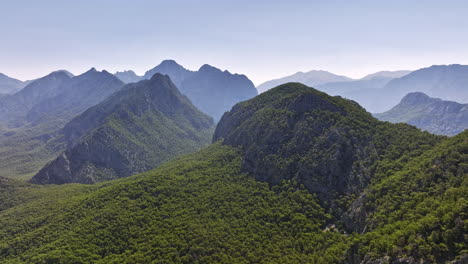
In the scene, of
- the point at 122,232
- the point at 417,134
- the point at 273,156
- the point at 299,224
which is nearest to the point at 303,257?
the point at 299,224

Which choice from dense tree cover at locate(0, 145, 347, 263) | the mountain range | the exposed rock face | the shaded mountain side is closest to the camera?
the mountain range

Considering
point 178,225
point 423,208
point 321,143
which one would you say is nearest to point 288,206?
point 321,143

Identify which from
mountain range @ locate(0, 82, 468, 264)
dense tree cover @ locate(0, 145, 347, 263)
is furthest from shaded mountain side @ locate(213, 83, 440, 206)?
dense tree cover @ locate(0, 145, 347, 263)

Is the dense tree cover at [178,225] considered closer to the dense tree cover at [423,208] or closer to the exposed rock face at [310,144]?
the exposed rock face at [310,144]

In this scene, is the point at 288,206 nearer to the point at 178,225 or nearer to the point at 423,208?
the point at 178,225

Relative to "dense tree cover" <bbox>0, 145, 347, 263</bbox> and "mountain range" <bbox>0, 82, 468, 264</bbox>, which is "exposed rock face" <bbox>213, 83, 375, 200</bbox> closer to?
"mountain range" <bbox>0, 82, 468, 264</bbox>

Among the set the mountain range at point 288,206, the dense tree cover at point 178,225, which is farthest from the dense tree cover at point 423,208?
the dense tree cover at point 178,225
